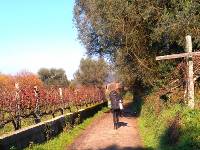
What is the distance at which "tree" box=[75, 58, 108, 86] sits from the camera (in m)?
76.4

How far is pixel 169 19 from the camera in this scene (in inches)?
832

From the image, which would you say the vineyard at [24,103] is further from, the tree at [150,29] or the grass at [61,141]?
the tree at [150,29]

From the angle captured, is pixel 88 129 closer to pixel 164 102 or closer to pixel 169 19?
pixel 164 102

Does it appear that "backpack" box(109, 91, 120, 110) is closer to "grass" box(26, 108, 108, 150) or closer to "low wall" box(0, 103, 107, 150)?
"grass" box(26, 108, 108, 150)

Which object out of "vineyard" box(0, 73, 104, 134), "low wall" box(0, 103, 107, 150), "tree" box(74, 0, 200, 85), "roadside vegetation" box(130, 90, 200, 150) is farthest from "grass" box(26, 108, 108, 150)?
"tree" box(74, 0, 200, 85)

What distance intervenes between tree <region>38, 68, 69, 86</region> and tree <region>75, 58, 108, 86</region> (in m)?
6.00

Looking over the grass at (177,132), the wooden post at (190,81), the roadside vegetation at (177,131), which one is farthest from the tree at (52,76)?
the wooden post at (190,81)

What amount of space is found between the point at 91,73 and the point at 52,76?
1377 cm

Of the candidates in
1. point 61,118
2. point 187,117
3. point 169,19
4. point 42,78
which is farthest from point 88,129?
point 42,78

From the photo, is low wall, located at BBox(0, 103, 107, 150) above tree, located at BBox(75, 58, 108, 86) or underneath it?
underneath

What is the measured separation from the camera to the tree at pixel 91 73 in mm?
76375

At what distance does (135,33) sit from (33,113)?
7284 mm

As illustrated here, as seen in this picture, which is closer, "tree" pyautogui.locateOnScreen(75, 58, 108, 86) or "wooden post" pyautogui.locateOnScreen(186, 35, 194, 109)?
"wooden post" pyautogui.locateOnScreen(186, 35, 194, 109)

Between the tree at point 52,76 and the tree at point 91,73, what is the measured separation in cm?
600
